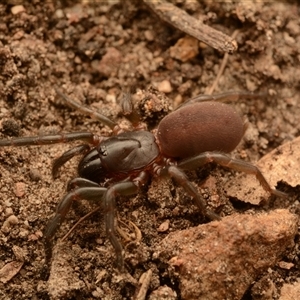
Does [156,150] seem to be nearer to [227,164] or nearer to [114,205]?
[227,164]

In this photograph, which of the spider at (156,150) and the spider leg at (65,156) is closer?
the spider at (156,150)

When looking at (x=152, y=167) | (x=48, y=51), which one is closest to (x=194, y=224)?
(x=152, y=167)

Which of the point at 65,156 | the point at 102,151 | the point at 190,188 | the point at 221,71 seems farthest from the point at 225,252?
the point at 221,71

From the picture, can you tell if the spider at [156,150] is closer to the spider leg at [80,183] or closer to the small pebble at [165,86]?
the spider leg at [80,183]

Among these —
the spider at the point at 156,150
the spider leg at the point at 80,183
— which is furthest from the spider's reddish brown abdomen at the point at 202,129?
the spider leg at the point at 80,183

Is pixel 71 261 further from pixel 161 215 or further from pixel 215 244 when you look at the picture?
pixel 215 244
